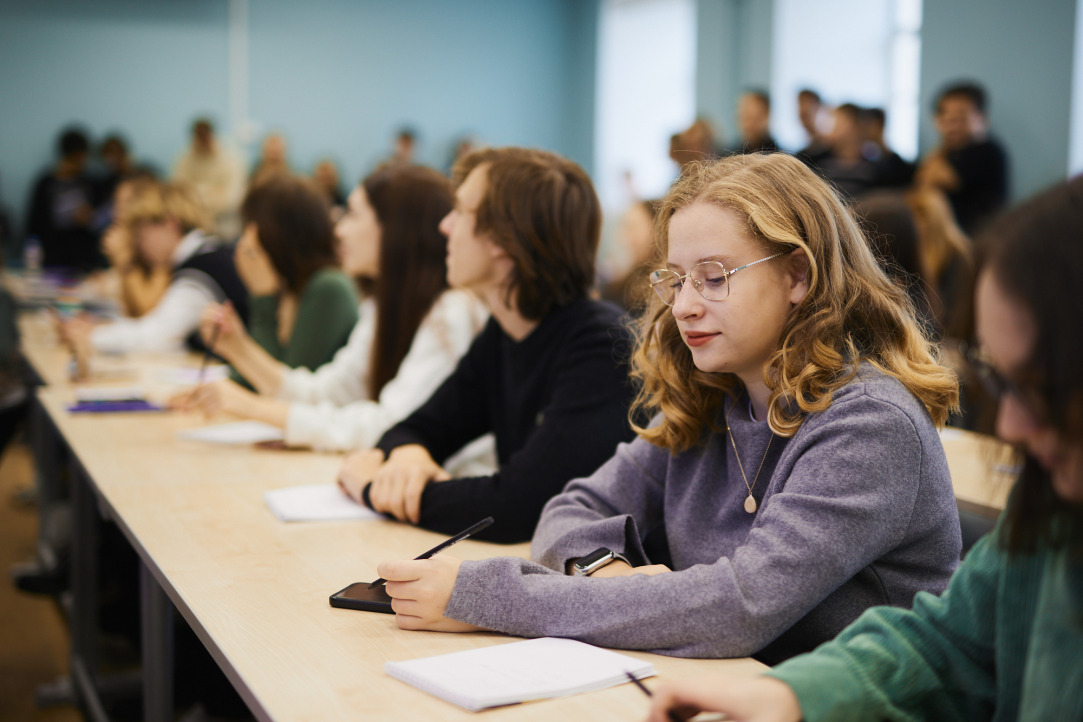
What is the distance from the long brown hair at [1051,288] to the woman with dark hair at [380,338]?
1.62m

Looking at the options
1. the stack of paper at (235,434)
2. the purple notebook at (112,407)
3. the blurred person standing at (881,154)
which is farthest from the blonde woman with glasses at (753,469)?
the blurred person standing at (881,154)

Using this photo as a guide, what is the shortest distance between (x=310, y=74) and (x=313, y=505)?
9107 millimetres

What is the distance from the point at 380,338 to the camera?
7.85 ft

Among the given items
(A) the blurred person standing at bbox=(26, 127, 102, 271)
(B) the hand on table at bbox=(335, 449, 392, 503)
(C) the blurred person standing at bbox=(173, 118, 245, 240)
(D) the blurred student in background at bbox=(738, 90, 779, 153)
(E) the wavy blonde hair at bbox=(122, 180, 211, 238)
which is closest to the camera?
(B) the hand on table at bbox=(335, 449, 392, 503)

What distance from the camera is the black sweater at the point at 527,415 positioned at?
59.7 inches

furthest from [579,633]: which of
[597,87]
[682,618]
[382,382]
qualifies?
[597,87]

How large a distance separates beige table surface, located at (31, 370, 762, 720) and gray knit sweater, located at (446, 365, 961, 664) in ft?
0.13

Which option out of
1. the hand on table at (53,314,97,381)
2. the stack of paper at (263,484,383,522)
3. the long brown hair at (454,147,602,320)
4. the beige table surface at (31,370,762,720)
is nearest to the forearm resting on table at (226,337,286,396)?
the beige table surface at (31,370,762,720)

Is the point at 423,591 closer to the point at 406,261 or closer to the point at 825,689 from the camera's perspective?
the point at 825,689

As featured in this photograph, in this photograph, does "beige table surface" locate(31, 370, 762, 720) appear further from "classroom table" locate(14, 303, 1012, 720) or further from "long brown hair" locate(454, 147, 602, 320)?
"long brown hair" locate(454, 147, 602, 320)

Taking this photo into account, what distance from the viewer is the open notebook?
3.01 ft

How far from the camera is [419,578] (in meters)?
1.11

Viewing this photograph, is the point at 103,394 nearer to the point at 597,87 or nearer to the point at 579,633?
the point at 579,633

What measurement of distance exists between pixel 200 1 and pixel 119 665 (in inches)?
333
